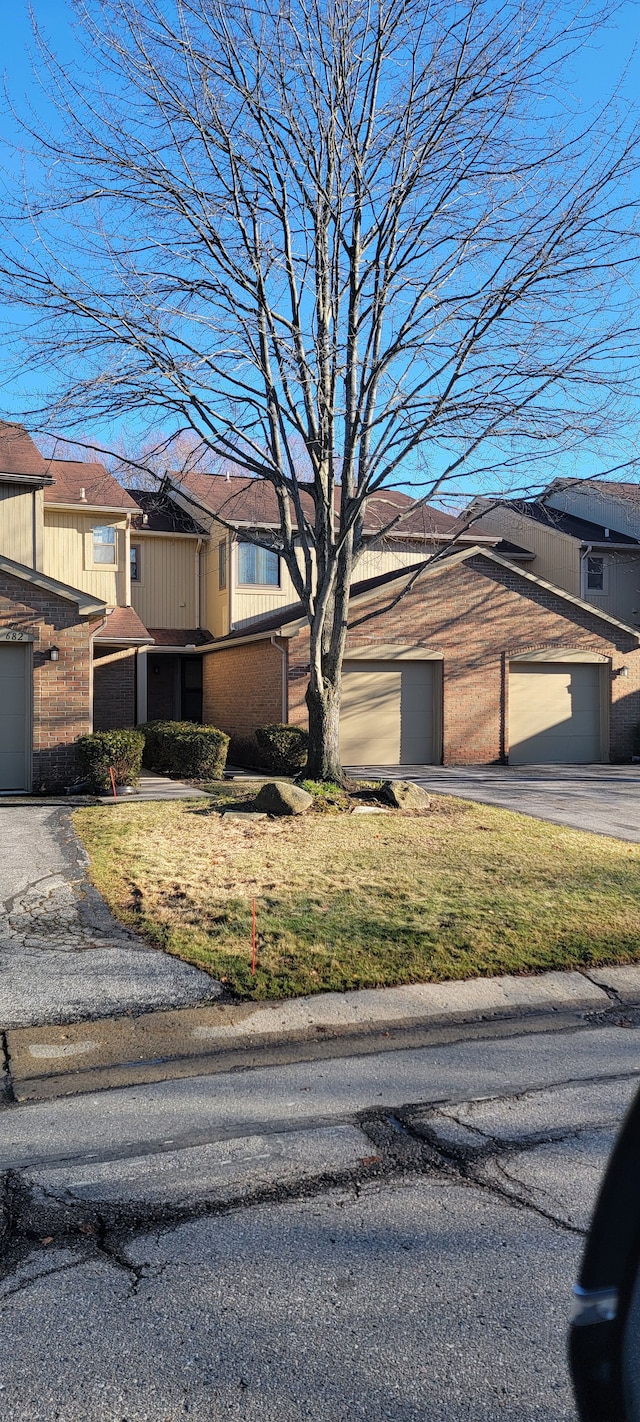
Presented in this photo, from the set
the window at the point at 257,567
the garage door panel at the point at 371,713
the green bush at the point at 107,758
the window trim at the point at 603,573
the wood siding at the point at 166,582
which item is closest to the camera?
the green bush at the point at 107,758

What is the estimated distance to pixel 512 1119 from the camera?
401 cm

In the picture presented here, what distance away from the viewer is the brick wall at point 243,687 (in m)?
19.9

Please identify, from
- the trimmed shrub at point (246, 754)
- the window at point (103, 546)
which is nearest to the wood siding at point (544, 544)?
the trimmed shrub at point (246, 754)

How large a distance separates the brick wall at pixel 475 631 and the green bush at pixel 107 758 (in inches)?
252

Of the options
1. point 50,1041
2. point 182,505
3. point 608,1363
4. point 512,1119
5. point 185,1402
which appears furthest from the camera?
point 182,505

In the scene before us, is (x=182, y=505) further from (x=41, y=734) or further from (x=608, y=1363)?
(x=608, y=1363)

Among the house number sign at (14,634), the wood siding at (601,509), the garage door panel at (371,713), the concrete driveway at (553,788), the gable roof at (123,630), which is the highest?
the wood siding at (601,509)

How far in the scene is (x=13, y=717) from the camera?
15078mm

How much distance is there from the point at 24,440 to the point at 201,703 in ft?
30.2

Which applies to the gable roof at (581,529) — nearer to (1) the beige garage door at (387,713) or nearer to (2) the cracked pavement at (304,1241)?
(1) the beige garage door at (387,713)

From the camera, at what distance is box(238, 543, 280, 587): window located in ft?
77.6

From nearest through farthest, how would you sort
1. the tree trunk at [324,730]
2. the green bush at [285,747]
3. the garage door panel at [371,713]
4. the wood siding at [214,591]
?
1. the tree trunk at [324,730]
2. the green bush at [285,747]
3. the garage door panel at [371,713]
4. the wood siding at [214,591]

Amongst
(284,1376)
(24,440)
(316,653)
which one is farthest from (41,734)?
(284,1376)

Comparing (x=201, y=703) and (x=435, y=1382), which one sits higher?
(x=201, y=703)
